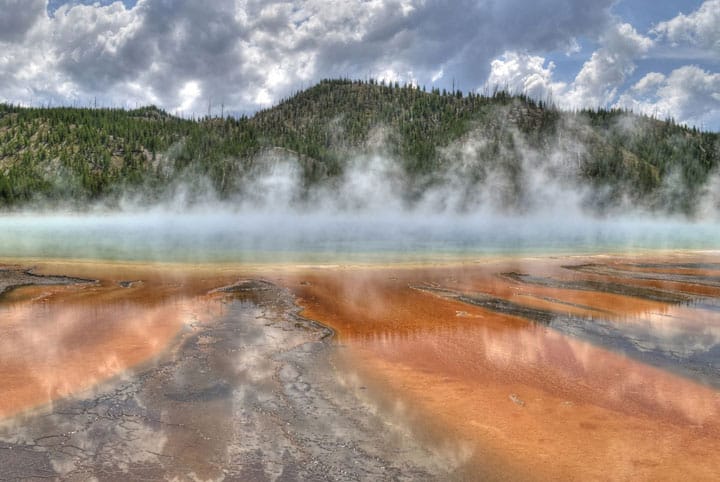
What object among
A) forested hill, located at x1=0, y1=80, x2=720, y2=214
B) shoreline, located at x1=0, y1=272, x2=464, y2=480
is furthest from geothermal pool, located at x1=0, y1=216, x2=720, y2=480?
forested hill, located at x1=0, y1=80, x2=720, y2=214

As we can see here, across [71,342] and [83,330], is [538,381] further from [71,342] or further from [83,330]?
[83,330]

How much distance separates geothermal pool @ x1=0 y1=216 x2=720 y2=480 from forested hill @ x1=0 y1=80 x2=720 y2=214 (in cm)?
12800

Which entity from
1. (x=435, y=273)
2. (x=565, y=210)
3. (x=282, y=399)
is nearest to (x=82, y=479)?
(x=282, y=399)

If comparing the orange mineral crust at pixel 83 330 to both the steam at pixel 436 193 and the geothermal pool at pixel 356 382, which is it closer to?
the geothermal pool at pixel 356 382

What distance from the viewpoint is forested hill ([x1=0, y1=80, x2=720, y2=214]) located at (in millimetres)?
142125

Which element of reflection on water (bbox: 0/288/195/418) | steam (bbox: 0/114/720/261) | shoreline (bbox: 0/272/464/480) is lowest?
shoreline (bbox: 0/272/464/480)

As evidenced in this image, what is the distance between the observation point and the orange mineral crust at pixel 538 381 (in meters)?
6.65

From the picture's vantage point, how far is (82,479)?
5.77m

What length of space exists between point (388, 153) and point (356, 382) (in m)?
159

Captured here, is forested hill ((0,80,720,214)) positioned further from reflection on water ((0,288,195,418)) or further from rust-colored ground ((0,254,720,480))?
reflection on water ((0,288,195,418))

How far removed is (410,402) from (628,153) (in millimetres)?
184538

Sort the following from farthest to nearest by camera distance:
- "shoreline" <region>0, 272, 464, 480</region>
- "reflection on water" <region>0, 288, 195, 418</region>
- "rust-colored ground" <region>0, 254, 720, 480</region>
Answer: "reflection on water" <region>0, 288, 195, 418</region>, "rust-colored ground" <region>0, 254, 720, 480</region>, "shoreline" <region>0, 272, 464, 480</region>

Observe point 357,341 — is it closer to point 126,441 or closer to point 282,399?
point 282,399

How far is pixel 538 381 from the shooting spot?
9273mm
